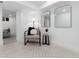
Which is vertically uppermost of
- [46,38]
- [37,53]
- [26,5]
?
[26,5]

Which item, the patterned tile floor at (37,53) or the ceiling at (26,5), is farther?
the ceiling at (26,5)

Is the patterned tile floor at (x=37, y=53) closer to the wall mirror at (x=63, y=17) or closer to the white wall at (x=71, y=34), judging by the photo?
the white wall at (x=71, y=34)

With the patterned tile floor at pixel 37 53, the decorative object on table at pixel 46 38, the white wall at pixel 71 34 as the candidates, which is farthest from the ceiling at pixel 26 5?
the patterned tile floor at pixel 37 53

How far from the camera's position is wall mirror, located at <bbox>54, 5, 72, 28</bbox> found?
11.0ft

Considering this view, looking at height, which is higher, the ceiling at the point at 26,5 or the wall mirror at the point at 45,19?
the ceiling at the point at 26,5

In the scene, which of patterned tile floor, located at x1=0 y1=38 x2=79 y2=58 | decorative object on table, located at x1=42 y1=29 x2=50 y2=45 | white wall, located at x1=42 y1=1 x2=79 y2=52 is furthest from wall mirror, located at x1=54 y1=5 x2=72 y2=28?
patterned tile floor, located at x1=0 y1=38 x2=79 y2=58

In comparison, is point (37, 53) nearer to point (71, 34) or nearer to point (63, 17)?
point (71, 34)

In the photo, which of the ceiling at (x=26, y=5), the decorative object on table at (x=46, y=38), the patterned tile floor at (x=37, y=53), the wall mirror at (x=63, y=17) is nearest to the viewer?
the patterned tile floor at (x=37, y=53)

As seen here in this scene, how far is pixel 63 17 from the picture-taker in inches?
145

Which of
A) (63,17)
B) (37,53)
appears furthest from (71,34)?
(37,53)

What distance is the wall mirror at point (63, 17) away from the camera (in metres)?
3.37

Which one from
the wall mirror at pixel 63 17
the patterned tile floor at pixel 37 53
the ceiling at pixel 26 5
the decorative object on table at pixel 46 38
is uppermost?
the ceiling at pixel 26 5

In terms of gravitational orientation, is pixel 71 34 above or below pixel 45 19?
below

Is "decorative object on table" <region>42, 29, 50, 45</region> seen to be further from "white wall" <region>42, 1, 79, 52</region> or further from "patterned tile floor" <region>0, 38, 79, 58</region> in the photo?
"patterned tile floor" <region>0, 38, 79, 58</region>
